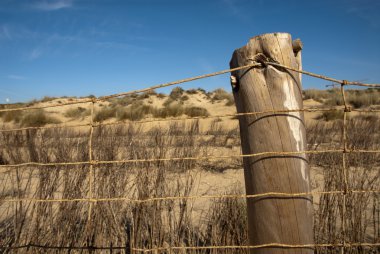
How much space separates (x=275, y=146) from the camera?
120 cm

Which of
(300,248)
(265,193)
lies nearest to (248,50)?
(265,193)

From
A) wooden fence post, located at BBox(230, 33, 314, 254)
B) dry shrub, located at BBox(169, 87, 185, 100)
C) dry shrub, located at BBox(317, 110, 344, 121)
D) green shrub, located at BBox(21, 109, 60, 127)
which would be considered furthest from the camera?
dry shrub, located at BBox(169, 87, 185, 100)

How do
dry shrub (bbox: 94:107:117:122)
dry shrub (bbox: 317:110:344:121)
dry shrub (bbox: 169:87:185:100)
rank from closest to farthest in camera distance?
dry shrub (bbox: 317:110:344:121)
dry shrub (bbox: 94:107:117:122)
dry shrub (bbox: 169:87:185:100)

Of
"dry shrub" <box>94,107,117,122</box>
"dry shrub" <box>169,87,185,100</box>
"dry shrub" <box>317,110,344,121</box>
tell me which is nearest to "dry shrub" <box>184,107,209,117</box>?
"dry shrub" <box>94,107,117,122</box>

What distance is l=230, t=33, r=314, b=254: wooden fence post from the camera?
3.89 feet

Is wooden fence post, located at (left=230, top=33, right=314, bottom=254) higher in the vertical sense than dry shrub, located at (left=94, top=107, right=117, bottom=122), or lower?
lower

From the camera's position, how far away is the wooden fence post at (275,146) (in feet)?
3.89

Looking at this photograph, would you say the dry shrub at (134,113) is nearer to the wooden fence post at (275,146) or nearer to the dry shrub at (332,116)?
the dry shrub at (332,116)

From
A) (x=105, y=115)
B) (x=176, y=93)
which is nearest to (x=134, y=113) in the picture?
(x=105, y=115)

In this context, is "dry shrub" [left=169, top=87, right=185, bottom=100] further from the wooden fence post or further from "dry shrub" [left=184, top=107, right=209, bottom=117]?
the wooden fence post

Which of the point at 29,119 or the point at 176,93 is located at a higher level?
the point at 176,93

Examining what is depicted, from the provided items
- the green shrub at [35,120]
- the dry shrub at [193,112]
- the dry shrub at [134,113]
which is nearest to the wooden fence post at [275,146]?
the dry shrub at [134,113]

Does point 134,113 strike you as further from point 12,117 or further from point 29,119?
point 12,117

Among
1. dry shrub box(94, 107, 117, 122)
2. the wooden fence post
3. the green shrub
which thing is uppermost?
dry shrub box(94, 107, 117, 122)
